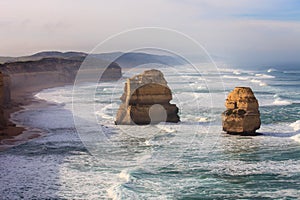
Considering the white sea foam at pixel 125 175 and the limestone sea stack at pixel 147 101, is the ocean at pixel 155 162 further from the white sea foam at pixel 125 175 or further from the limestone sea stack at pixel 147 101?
the limestone sea stack at pixel 147 101

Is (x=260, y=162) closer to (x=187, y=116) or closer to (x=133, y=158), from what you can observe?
(x=133, y=158)

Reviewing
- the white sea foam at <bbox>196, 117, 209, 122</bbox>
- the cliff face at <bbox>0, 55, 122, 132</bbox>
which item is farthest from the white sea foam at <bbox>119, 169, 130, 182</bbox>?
the cliff face at <bbox>0, 55, 122, 132</bbox>

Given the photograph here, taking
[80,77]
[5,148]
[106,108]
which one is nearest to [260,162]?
[5,148]

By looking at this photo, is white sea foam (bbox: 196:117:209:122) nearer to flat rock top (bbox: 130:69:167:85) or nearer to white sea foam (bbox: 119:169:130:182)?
flat rock top (bbox: 130:69:167:85)

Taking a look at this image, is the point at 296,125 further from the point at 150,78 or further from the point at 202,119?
the point at 150,78

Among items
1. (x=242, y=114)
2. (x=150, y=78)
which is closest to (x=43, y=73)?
(x=150, y=78)
